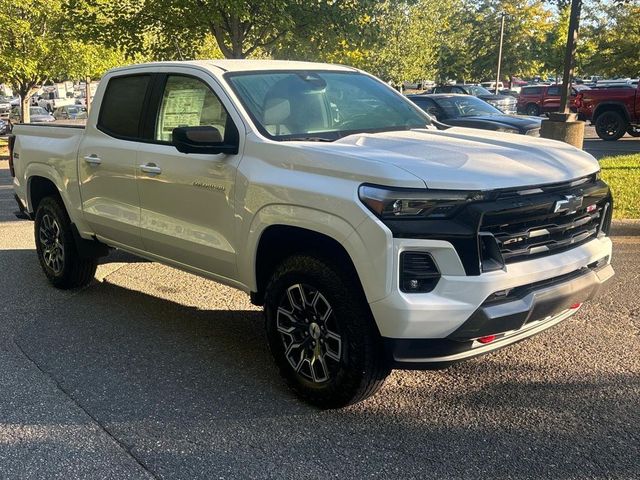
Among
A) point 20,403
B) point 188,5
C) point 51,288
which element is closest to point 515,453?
point 20,403

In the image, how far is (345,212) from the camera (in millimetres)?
3223

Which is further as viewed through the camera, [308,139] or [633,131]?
[633,131]

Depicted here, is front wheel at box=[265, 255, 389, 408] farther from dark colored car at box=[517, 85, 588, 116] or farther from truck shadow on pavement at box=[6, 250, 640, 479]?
dark colored car at box=[517, 85, 588, 116]

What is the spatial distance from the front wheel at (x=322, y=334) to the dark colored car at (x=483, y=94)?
26832 mm

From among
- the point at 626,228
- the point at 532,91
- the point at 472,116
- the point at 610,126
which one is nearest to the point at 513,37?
the point at 532,91

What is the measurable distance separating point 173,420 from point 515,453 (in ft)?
5.78

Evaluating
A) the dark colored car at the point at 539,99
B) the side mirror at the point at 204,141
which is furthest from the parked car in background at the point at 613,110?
the side mirror at the point at 204,141

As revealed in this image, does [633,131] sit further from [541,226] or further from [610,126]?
[541,226]

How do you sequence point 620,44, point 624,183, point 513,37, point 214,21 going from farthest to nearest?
point 513,37, point 620,44, point 214,21, point 624,183

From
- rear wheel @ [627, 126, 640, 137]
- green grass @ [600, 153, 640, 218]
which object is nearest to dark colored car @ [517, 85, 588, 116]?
rear wheel @ [627, 126, 640, 137]

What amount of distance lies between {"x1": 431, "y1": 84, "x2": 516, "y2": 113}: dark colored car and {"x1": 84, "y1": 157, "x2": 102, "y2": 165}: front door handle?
25744 millimetres

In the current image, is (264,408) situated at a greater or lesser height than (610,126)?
greater

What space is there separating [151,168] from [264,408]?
1.86m

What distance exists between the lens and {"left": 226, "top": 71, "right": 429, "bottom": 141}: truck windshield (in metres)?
4.08
